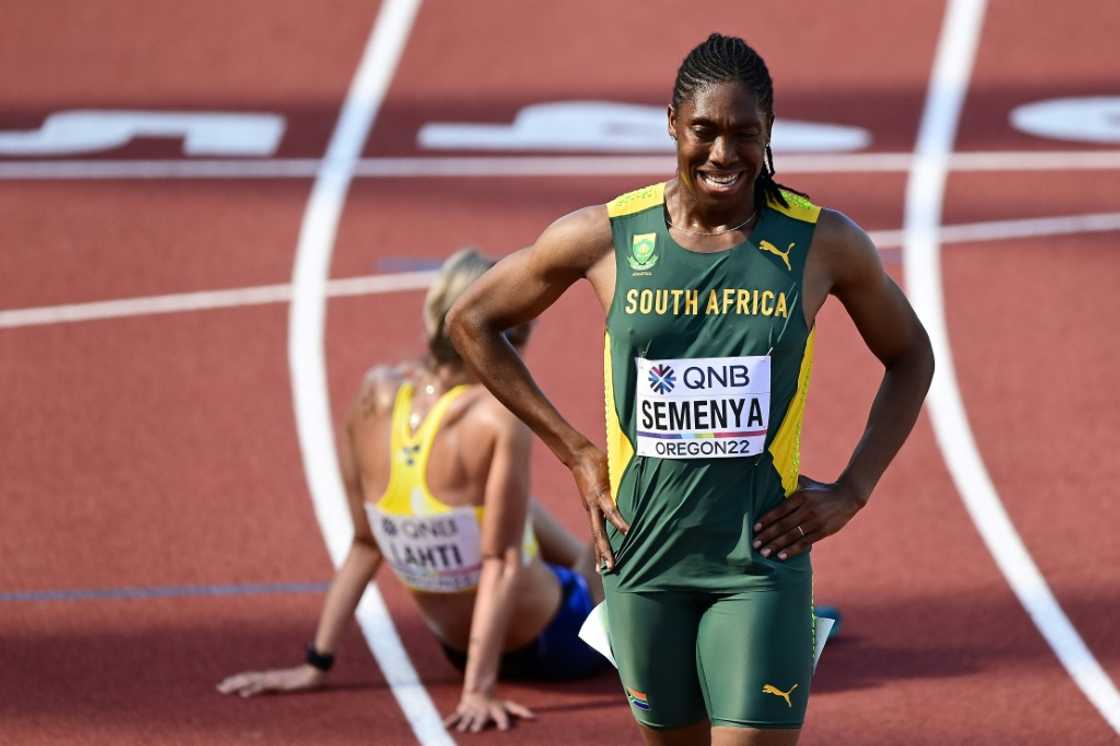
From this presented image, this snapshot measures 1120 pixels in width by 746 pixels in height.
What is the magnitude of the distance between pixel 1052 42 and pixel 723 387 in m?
9.17

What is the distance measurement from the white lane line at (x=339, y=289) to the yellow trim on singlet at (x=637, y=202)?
557 centimetres

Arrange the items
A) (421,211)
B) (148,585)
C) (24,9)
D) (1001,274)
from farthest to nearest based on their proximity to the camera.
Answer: (24,9), (421,211), (1001,274), (148,585)

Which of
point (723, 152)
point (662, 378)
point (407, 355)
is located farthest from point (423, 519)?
point (407, 355)

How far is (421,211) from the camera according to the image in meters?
10.1

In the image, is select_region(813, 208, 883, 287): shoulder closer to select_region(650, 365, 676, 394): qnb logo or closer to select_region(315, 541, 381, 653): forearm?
select_region(650, 365, 676, 394): qnb logo

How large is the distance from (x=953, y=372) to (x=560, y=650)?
3247mm

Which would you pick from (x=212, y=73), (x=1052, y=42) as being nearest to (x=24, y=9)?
(x=212, y=73)

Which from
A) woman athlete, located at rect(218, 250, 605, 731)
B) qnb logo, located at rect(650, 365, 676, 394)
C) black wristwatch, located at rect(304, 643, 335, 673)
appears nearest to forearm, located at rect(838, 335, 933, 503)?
qnb logo, located at rect(650, 365, 676, 394)

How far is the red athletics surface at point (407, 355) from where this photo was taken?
562 centimetres

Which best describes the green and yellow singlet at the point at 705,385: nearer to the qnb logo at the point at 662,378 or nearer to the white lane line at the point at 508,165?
the qnb logo at the point at 662,378

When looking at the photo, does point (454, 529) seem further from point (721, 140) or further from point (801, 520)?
point (721, 140)

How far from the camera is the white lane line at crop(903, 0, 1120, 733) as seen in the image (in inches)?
233

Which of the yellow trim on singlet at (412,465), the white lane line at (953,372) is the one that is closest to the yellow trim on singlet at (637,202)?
the yellow trim on singlet at (412,465)

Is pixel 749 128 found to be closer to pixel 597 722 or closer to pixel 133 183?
pixel 597 722
